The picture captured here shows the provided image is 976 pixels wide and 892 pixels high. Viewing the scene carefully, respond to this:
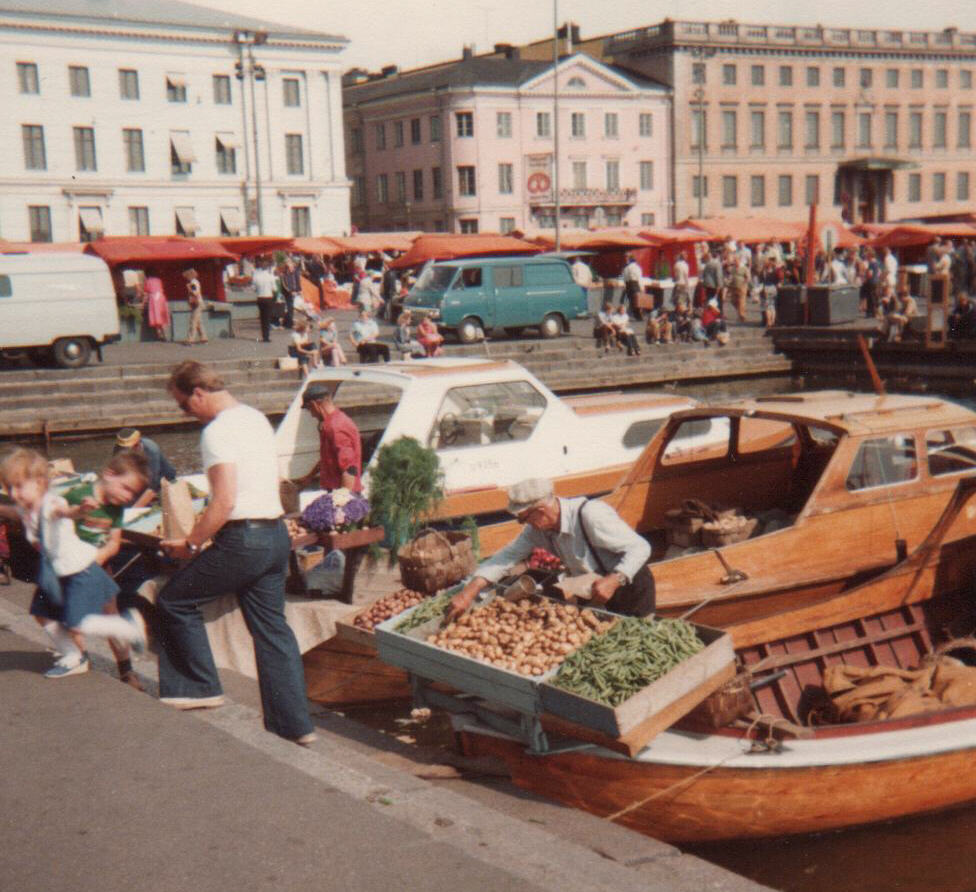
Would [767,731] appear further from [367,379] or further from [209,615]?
[367,379]

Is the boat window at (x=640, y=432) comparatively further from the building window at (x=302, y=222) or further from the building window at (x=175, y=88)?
the building window at (x=302, y=222)

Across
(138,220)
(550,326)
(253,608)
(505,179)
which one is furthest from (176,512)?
(505,179)

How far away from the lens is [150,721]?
19.1ft

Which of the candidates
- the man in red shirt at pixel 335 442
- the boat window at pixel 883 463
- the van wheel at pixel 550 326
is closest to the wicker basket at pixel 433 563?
the man in red shirt at pixel 335 442

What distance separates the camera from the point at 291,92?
61.0 m

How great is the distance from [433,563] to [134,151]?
5462 cm

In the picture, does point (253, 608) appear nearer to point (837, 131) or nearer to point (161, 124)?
point (161, 124)

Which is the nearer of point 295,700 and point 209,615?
point 295,700

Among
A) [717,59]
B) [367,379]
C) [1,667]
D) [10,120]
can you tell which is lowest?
[1,667]

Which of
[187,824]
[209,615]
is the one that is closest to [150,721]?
[187,824]

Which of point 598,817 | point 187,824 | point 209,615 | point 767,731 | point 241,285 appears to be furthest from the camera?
point 241,285

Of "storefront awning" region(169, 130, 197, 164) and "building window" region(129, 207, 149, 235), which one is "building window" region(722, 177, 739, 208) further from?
"building window" region(129, 207, 149, 235)

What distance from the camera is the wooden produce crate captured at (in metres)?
5.52

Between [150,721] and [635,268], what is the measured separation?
30.3 m
